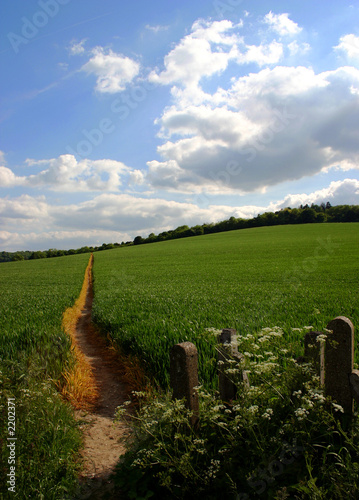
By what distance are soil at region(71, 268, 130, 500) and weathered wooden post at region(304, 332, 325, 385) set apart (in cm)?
191

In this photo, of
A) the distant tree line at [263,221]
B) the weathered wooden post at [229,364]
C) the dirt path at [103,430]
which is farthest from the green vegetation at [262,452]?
the distant tree line at [263,221]

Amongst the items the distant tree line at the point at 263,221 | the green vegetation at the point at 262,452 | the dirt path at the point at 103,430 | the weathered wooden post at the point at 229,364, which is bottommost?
the dirt path at the point at 103,430

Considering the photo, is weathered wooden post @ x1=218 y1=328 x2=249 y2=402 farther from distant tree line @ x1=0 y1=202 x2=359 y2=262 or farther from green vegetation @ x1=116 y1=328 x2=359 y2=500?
distant tree line @ x1=0 y1=202 x2=359 y2=262

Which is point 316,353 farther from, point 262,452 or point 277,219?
point 277,219

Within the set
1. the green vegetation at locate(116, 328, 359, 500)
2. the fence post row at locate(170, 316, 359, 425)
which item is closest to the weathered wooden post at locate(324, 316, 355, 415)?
the fence post row at locate(170, 316, 359, 425)

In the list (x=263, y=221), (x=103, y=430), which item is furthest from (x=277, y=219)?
(x=103, y=430)

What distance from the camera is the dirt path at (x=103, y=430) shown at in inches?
120

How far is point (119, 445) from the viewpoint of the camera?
3.89 metres

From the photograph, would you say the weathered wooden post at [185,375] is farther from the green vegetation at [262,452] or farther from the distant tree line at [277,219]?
the distant tree line at [277,219]

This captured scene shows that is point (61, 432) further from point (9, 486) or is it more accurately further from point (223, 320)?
point (223, 320)

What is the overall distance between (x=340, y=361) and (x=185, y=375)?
1.38m

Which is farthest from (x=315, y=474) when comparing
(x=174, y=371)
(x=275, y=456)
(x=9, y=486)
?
(x=9, y=486)

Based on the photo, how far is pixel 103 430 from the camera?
4297mm

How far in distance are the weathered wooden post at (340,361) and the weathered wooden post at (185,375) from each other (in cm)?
121
